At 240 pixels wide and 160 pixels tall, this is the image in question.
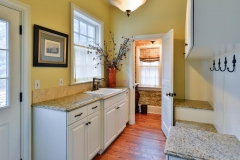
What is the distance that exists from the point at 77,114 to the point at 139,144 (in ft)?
4.84

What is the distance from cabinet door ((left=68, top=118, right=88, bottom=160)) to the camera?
1624mm

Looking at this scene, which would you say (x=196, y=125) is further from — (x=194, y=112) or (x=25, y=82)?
(x=25, y=82)

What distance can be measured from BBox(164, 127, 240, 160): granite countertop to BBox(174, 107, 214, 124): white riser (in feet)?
4.65

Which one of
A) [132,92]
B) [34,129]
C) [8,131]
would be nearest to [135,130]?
[132,92]

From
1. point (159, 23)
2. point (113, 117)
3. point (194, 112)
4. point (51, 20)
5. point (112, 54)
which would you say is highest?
point (159, 23)

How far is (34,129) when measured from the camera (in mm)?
1778

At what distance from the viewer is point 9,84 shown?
5.13 feet

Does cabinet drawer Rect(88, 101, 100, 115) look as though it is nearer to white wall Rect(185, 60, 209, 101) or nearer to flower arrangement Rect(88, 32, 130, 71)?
flower arrangement Rect(88, 32, 130, 71)

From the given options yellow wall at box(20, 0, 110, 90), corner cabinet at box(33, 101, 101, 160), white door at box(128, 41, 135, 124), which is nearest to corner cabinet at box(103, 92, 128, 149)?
corner cabinet at box(33, 101, 101, 160)

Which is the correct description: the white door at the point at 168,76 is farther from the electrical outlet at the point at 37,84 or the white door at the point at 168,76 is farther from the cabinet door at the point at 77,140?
the electrical outlet at the point at 37,84

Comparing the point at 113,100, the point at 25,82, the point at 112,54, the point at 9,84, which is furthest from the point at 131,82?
the point at 9,84

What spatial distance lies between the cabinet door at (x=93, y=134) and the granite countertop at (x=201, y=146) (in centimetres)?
119

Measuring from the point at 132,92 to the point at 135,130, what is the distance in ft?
2.92

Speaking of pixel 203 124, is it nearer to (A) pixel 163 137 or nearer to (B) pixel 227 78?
(A) pixel 163 137
